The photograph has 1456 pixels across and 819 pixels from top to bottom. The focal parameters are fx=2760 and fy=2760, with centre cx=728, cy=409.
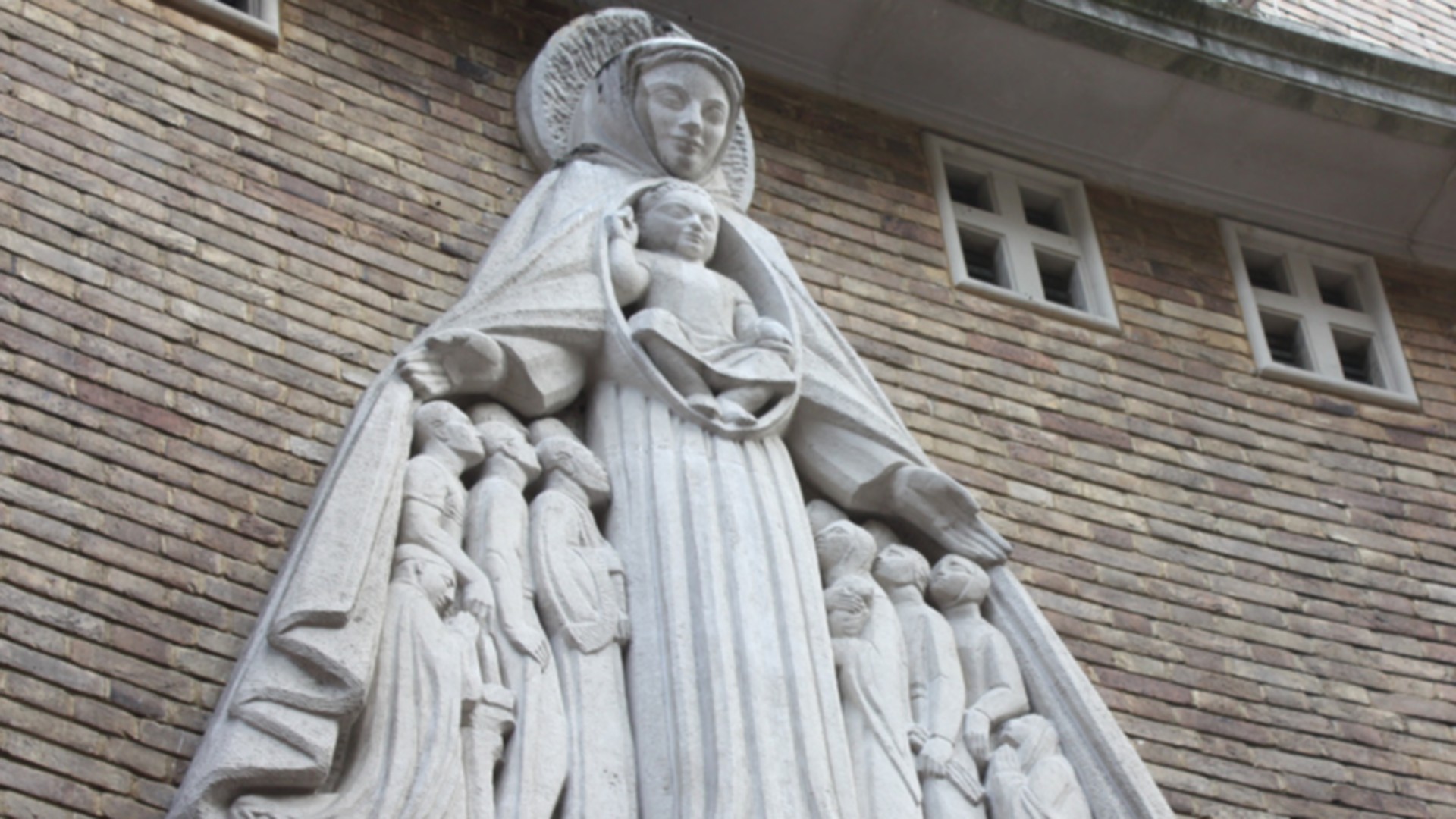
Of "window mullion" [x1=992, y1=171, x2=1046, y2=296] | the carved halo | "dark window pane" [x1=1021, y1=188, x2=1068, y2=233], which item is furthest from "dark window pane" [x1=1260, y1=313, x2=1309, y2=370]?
the carved halo

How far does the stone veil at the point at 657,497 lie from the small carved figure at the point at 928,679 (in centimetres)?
22

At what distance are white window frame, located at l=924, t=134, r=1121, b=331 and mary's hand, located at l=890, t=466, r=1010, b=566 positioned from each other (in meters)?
1.73

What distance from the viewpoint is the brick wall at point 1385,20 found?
11.6m

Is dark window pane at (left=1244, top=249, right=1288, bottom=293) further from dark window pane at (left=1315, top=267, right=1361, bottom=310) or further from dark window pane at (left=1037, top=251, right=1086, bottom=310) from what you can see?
dark window pane at (left=1037, top=251, right=1086, bottom=310)

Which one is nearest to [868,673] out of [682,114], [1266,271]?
[682,114]

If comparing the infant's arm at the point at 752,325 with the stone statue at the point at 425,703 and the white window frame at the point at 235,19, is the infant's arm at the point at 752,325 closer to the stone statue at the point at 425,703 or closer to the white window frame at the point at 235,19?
the stone statue at the point at 425,703

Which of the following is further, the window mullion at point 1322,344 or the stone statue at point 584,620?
the window mullion at point 1322,344

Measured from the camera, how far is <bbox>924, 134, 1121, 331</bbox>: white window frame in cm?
929

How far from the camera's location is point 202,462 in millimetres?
6984

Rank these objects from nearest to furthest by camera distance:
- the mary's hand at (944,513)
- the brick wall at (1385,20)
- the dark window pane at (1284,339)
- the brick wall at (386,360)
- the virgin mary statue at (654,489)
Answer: the virgin mary statue at (654,489), the brick wall at (386,360), the mary's hand at (944,513), the dark window pane at (1284,339), the brick wall at (1385,20)

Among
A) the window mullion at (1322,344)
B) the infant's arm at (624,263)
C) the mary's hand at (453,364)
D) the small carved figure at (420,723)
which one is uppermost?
the window mullion at (1322,344)

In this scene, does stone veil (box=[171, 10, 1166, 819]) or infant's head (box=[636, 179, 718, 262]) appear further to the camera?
infant's head (box=[636, 179, 718, 262])

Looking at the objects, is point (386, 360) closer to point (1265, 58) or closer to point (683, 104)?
point (683, 104)

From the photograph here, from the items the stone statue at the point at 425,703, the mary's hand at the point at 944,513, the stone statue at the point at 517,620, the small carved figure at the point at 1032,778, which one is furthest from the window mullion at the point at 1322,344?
the stone statue at the point at 425,703
